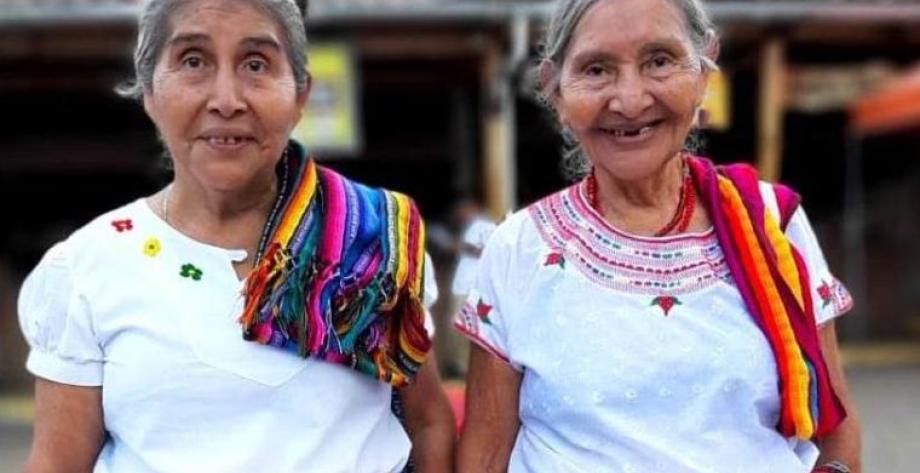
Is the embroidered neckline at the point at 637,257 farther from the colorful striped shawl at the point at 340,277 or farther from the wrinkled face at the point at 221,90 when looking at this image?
the wrinkled face at the point at 221,90

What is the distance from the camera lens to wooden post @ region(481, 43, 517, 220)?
8852 millimetres

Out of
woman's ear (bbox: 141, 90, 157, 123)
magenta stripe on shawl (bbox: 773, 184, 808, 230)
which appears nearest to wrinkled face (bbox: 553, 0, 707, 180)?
magenta stripe on shawl (bbox: 773, 184, 808, 230)

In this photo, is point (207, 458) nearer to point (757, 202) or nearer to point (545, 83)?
point (545, 83)

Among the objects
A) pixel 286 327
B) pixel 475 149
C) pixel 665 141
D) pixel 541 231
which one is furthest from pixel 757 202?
pixel 475 149

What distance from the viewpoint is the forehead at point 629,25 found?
1761mm

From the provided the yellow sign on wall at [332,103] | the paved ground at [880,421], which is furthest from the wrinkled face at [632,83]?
the yellow sign on wall at [332,103]

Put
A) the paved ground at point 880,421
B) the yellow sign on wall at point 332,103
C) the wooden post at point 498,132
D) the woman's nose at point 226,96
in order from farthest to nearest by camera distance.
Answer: the wooden post at point 498,132, the yellow sign on wall at point 332,103, the paved ground at point 880,421, the woman's nose at point 226,96

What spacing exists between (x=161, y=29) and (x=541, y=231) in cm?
68

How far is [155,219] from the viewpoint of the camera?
5.96ft

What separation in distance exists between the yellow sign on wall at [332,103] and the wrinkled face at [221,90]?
6.69 meters

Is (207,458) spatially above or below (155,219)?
below

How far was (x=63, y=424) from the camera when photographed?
176 cm

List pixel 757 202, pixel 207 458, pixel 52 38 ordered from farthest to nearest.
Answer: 1. pixel 52 38
2. pixel 757 202
3. pixel 207 458

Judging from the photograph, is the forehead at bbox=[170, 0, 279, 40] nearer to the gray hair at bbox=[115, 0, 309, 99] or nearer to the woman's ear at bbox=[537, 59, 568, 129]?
the gray hair at bbox=[115, 0, 309, 99]
